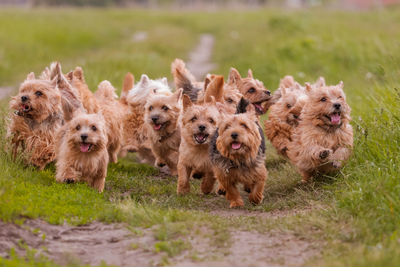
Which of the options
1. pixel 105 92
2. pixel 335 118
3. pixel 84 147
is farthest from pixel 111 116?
pixel 335 118

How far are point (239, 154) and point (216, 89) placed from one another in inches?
60.1

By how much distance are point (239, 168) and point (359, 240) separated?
84.6 inches

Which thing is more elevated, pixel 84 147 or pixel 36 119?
pixel 36 119

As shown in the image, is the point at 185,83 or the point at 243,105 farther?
the point at 185,83

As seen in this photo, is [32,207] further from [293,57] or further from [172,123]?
[293,57]

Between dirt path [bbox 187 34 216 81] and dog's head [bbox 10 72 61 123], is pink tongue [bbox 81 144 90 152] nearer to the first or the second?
dog's head [bbox 10 72 61 123]

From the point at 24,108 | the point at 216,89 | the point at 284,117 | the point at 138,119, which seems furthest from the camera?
the point at 138,119

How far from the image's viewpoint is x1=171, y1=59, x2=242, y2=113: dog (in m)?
8.73

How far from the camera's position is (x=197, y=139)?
24.7 ft

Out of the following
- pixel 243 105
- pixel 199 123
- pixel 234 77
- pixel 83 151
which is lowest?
pixel 83 151

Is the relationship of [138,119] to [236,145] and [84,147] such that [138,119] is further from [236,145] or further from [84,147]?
[236,145]

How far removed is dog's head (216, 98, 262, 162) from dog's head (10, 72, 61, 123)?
244 cm

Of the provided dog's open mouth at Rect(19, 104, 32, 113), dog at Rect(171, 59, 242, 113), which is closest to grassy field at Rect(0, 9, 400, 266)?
dog's open mouth at Rect(19, 104, 32, 113)

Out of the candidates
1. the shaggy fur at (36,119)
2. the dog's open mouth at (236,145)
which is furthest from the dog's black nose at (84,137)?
the dog's open mouth at (236,145)
